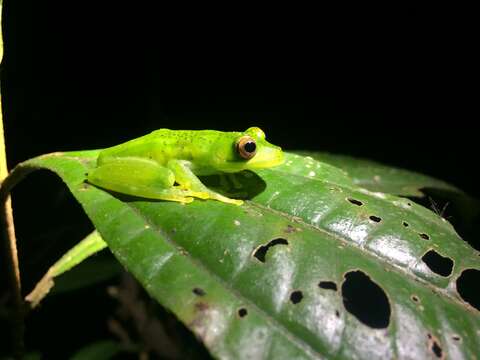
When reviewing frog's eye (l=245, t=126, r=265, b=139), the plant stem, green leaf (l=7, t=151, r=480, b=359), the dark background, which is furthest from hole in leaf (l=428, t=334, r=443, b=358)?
the dark background

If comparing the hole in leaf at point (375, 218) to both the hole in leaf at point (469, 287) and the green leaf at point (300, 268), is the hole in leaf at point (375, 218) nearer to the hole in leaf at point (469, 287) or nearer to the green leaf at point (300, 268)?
the green leaf at point (300, 268)

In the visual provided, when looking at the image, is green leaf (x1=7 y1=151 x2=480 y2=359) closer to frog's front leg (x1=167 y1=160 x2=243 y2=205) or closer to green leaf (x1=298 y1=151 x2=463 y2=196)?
frog's front leg (x1=167 y1=160 x2=243 y2=205)

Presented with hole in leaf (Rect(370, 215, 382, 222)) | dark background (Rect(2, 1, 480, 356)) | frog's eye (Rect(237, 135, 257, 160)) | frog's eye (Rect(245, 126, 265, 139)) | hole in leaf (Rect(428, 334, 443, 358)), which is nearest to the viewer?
hole in leaf (Rect(428, 334, 443, 358))

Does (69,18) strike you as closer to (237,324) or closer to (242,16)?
(242,16)

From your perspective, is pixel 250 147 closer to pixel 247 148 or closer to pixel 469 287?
pixel 247 148

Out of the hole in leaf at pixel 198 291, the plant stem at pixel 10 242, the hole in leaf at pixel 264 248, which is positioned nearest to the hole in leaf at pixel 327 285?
the hole in leaf at pixel 264 248

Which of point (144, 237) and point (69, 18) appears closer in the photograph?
point (144, 237)

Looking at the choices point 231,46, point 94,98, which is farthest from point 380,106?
point 94,98
